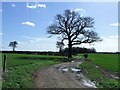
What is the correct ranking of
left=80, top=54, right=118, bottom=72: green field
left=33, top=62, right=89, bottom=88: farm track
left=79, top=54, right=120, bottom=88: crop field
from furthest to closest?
left=80, top=54, right=118, bottom=72: green field, left=79, top=54, right=120, bottom=88: crop field, left=33, top=62, right=89, bottom=88: farm track

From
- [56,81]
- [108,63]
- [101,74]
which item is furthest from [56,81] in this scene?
[108,63]

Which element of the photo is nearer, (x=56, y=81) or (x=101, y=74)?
(x=56, y=81)

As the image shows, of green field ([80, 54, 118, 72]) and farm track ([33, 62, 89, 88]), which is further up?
farm track ([33, 62, 89, 88])

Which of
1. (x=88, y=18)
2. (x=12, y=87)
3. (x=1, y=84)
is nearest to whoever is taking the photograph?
(x=12, y=87)

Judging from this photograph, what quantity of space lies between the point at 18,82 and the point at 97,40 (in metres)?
52.2

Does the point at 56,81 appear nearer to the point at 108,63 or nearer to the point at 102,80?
the point at 102,80

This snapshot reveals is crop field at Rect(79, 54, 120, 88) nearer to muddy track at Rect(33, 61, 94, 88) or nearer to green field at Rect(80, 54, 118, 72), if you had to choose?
green field at Rect(80, 54, 118, 72)

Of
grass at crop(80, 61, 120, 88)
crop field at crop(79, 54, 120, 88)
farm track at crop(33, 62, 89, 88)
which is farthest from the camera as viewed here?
crop field at crop(79, 54, 120, 88)

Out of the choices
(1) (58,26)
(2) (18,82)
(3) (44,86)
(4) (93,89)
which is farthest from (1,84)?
Result: (1) (58,26)

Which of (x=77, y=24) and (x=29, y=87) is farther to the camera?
(x=77, y=24)

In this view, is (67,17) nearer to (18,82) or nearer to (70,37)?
(70,37)

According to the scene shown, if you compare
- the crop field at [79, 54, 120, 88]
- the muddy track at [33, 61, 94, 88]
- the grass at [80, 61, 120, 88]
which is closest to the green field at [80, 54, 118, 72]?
the crop field at [79, 54, 120, 88]

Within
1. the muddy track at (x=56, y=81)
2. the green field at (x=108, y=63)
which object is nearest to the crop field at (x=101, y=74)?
the green field at (x=108, y=63)

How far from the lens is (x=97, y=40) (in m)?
67.1
